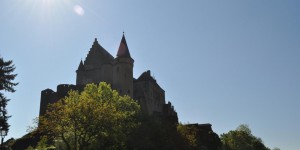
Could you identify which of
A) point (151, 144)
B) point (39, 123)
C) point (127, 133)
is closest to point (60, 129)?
point (39, 123)

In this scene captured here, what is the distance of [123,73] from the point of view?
62500 millimetres

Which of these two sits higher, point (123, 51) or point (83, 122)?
point (123, 51)

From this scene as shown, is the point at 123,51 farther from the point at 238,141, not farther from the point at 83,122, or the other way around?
the point at 238,141

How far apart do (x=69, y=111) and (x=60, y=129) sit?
5.97 feet

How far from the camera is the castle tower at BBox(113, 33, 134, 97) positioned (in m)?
61.7

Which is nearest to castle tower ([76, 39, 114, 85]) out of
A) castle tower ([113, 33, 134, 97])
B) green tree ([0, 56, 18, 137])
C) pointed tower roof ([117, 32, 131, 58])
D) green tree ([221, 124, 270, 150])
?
castle tower ([113, 33, 134, 97])

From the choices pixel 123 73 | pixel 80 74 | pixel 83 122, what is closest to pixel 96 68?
pixel 80 74

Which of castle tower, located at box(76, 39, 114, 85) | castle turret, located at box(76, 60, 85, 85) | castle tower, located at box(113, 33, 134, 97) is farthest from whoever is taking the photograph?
castle turret, located at box(76, 60, 85, 85)

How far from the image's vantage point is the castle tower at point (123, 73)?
61.7 metres

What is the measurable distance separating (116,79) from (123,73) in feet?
5.64

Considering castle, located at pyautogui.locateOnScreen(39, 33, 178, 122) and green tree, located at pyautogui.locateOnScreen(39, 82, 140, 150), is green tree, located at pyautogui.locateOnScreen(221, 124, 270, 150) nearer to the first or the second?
castle, located at pyautogui.locateOnScreen(39, 33, 178, 122)

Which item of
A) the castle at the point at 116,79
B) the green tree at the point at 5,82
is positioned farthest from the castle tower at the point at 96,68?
the green tree at the point at 5,82

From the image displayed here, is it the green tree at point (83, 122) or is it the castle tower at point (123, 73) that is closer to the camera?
the green tree at point (83, 122)

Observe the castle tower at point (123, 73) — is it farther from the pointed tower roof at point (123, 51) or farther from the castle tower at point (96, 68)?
the castle tower at point (96, 68)
